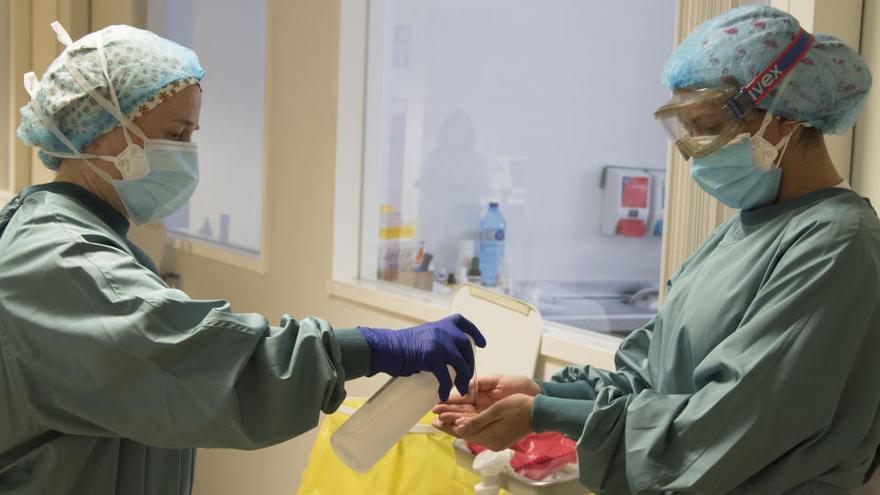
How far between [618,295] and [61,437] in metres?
2.19

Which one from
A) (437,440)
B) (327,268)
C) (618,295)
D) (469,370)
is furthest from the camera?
(618,295)

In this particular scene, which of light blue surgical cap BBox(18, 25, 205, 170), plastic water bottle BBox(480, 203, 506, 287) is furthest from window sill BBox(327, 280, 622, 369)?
light blue surgical cap BBox(18, 25, 205, 170)

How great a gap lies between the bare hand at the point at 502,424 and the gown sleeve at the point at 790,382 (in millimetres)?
280

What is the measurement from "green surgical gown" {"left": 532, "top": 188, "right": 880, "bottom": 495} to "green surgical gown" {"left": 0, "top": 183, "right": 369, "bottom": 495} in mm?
466

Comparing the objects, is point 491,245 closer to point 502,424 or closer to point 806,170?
point 502,424

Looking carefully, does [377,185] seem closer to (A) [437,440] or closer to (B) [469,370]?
(A) [437,440]

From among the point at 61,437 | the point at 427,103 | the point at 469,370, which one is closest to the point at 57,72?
the point at 61,437

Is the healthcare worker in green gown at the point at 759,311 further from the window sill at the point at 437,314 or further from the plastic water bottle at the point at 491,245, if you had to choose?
the plastic water bottle at the point at 491,245

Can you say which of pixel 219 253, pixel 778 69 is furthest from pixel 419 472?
pixel 219 253

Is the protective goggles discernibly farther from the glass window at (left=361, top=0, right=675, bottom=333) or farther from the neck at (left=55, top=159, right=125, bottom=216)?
the glass window at (left=361, top=0, right=675, bottom=333)

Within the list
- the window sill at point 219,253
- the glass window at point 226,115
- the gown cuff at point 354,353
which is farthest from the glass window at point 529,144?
the gown cuff at point 354,353

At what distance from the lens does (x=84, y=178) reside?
1501 mm

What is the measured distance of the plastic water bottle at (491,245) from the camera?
300cm

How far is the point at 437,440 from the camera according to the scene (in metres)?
1.93
